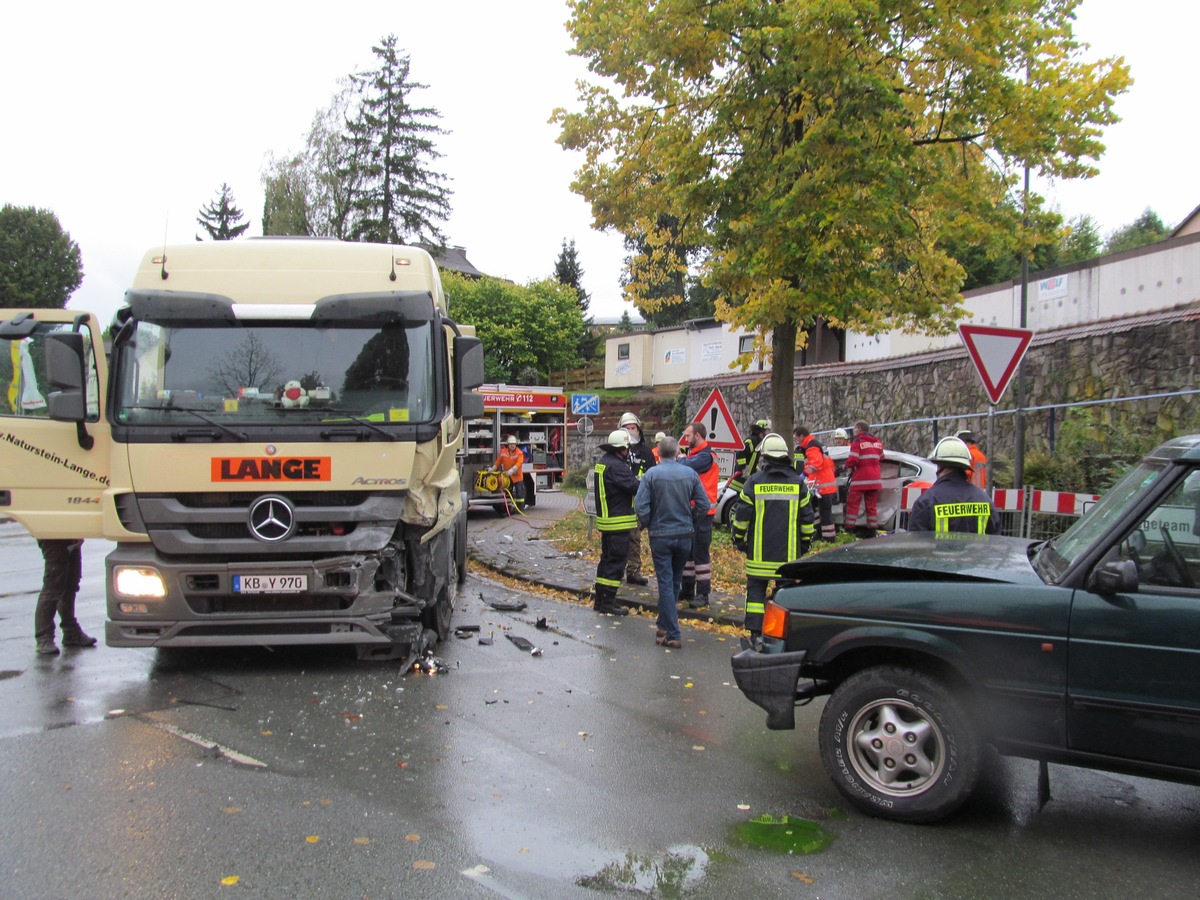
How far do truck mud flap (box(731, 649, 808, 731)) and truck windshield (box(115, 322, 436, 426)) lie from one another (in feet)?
10.4

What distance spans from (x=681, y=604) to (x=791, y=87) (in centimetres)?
617

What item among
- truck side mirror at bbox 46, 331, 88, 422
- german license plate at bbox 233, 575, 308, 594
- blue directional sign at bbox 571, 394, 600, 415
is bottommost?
german license plate at bbox 233, 575, 308, 594

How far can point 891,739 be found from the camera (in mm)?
4422

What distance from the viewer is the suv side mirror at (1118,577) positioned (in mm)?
3852

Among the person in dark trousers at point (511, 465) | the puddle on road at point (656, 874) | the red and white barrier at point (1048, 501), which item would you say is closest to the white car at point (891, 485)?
the red and white barrier at point (1048, 501)

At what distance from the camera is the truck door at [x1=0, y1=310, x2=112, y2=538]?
671 cm

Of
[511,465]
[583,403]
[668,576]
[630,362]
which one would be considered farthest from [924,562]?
[630,362]

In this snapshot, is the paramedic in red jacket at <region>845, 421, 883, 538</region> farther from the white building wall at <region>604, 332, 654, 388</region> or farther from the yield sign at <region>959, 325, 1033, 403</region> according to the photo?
the white building wall at <region>604, 332, 654, 388</region>

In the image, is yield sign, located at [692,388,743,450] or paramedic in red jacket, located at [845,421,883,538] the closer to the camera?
yield sign, located at [692,388,743,450]

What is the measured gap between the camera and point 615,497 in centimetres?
955

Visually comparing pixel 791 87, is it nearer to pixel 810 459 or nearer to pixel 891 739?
pixel 810 459

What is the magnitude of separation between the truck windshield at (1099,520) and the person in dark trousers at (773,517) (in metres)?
3.13

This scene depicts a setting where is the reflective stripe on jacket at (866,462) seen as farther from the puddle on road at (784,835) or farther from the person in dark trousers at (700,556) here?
the puddle on road at (784,835)

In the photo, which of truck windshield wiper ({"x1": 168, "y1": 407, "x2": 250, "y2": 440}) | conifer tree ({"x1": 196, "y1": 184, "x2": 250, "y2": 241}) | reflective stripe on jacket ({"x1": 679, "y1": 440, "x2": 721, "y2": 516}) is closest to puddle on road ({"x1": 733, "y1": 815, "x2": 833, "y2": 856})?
truck windshield wiper ({"x1": 168, "y1": 407, "x2": 250, "y2": 440})
